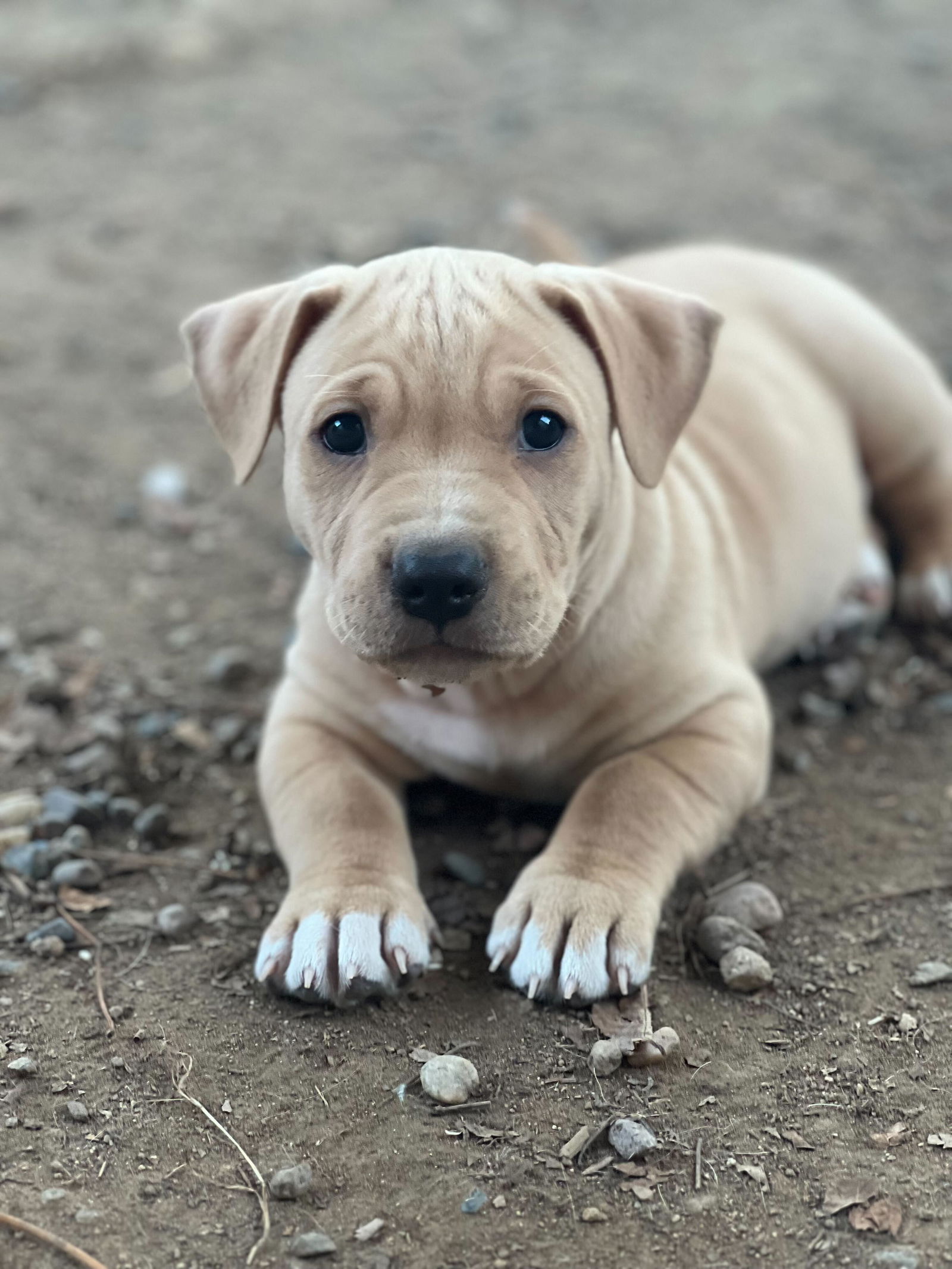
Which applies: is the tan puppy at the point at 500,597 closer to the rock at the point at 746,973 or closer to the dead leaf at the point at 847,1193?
the rock at the point at 746,973

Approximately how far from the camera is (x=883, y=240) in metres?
9.07

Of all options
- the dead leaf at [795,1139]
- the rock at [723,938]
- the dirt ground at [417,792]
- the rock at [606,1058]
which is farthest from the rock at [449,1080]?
the rock at [723,938]

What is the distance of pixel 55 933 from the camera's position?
411 centimetres

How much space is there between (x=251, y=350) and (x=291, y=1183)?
230 cm

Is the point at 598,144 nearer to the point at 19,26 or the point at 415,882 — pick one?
the point at 19,26

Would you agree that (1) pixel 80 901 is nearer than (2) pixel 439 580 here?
No

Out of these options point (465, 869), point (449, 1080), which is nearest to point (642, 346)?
point (465, 869)

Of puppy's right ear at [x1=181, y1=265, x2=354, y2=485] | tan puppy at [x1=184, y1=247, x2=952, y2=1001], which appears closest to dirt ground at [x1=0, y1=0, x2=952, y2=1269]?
tan puppy at [x1=184, y1=247, x2=952, y2=1001]

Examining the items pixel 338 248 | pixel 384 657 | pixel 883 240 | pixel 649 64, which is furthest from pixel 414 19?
pixel 384 657

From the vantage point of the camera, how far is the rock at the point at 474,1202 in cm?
305

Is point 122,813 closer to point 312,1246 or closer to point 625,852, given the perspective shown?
point 625,852

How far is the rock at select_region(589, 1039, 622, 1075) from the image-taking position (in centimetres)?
A: 347

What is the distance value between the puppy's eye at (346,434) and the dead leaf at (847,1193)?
2.13 m

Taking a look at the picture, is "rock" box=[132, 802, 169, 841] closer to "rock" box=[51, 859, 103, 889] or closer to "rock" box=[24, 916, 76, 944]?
"rock" box=[51, 859, 103, 889]
